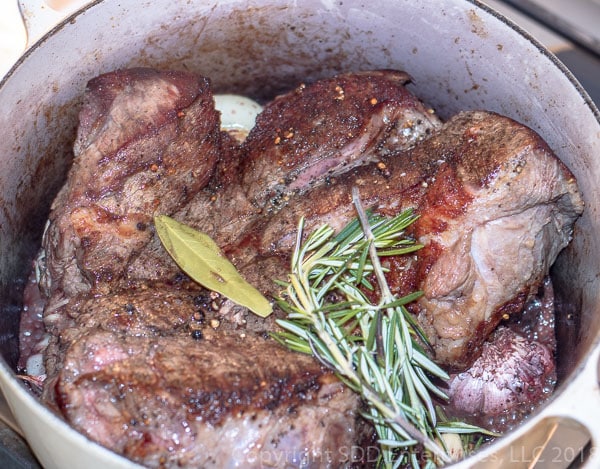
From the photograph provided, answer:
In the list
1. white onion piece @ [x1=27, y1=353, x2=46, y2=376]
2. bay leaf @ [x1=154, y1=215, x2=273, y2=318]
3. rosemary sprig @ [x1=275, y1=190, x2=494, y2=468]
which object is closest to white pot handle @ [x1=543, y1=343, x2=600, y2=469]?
rosemary sprig @ [x1=275, y1=190, x2=494, y2=468]

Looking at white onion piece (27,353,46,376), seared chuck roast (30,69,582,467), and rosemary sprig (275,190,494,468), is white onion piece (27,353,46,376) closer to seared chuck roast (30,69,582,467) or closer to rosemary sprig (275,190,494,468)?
seared chuck roast (30,69,582,467)

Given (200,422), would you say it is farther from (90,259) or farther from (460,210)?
(460,210)

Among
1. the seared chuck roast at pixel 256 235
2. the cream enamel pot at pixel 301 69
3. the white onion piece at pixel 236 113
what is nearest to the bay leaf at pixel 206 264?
the seared chuck roast at pixel 256 235

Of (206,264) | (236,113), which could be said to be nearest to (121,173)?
(206,264)

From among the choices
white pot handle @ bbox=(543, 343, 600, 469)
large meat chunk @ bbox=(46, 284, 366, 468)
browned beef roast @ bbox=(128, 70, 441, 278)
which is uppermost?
browned beef roast @ bbox=(128, 70, 441, 278)

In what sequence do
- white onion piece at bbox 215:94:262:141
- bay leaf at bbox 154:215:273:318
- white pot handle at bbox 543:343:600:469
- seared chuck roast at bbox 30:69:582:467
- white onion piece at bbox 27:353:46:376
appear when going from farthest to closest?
1. white onion piece at bbox 215:94:262:141
2. white onion piece at bbox 27:353:46:376
3. bay leaf at bbox 154:215:273:318
4. seared chuck roast at bbox 30:69:582:467
5. white pot handle at bbox 543:343:600:469

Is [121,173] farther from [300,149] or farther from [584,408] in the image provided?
[584,408]
